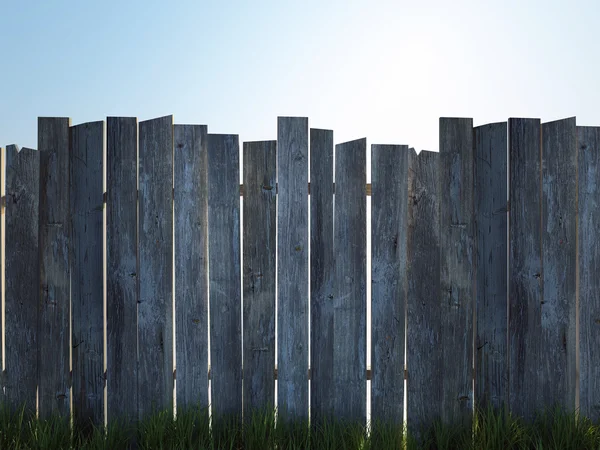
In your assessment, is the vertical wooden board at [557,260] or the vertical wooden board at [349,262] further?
the vertical wooden board at [557,260]

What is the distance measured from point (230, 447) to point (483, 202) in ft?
8.15

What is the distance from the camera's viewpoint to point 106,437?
3.67m

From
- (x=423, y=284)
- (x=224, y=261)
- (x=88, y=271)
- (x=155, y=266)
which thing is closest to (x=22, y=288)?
(x=88, y=271)

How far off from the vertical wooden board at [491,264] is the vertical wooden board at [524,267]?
57 millimetres

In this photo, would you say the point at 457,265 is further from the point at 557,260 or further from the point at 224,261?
the point at 224,261

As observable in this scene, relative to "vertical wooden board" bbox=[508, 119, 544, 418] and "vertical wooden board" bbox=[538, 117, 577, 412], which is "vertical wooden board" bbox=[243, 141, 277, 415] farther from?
"vertical wooden board" bbox=[538, 117, 577, 412]

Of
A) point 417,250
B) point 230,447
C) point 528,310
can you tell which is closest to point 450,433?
point 528,310

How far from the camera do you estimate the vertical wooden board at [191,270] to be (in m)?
3.70

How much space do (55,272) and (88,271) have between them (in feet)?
0.87

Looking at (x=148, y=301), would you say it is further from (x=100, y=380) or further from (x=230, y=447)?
(x=230, y=447)

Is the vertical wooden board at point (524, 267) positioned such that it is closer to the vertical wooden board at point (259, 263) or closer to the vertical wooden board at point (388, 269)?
the vertical wooden board at point (388, 269)

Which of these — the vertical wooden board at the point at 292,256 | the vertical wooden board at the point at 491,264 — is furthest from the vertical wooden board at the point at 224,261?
the vertical wooden board at the point at 491,264

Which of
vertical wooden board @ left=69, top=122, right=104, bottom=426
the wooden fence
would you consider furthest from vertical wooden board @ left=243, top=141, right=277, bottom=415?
vertical wooden board @ left=69, top=122, right=104, bottom=426

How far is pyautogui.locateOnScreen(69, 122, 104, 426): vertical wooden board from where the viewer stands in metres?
3.82
